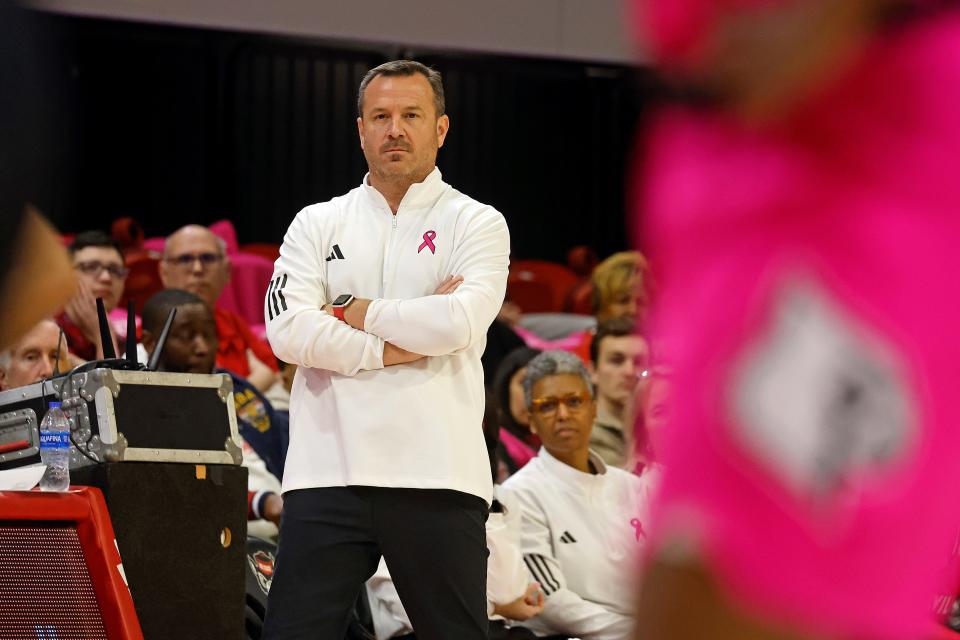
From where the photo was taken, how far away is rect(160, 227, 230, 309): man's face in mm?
5758

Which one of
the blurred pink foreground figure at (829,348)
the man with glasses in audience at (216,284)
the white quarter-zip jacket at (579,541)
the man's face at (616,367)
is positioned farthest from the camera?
the man with glasses in audience at (216,284)

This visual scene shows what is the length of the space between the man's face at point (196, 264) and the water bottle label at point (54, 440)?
7.16 ft

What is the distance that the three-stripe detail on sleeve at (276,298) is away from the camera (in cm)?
315

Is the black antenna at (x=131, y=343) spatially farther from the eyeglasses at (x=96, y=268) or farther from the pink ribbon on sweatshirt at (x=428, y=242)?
the eyeglasses at (x=96, y=268)

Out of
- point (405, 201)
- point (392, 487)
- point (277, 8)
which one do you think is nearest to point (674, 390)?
point (392, 487)

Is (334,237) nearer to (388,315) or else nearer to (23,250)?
(388,315)

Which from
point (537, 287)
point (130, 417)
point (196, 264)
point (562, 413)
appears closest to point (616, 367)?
point (562, 413)

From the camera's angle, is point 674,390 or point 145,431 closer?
point 674,390

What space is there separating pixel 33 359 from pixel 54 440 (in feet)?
2.94

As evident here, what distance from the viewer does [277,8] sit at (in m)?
8.14

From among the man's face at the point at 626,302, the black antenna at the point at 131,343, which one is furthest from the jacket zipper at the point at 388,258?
the man's face at the point at 626,302

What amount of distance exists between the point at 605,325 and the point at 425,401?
109 inches

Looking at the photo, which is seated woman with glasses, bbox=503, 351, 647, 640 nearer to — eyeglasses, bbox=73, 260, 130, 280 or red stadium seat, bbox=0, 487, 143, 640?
red stadium seat, bbox=0, 487, 143, 640

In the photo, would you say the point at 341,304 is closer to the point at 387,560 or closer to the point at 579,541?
the point at 387,560
